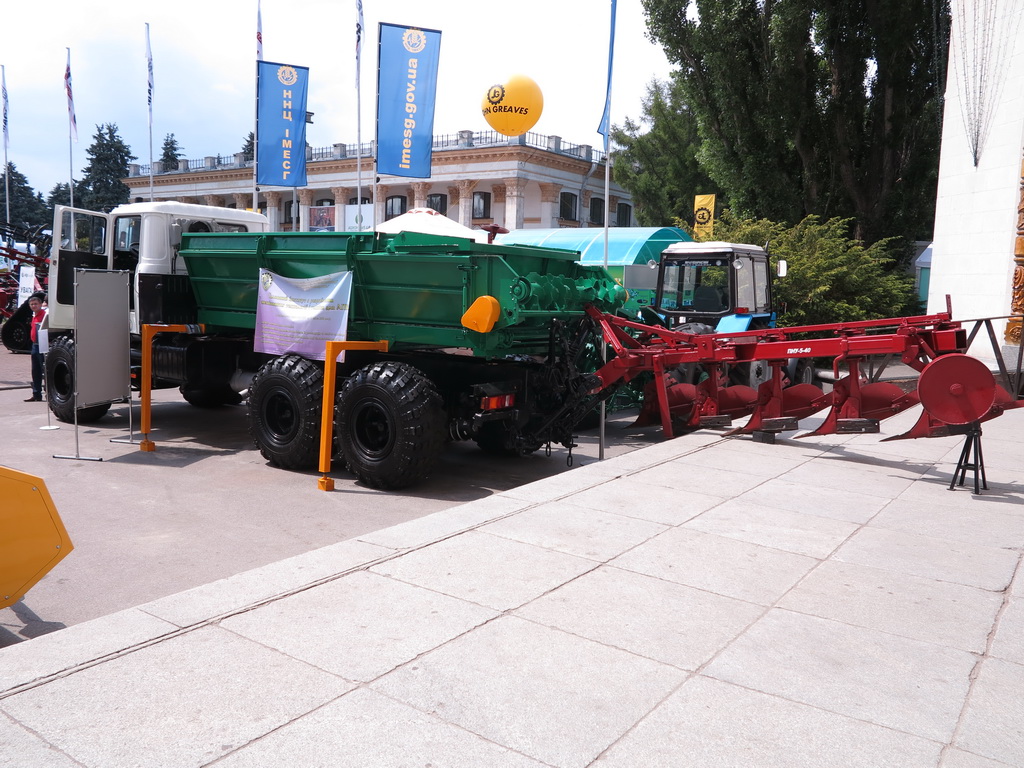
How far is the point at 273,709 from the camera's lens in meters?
3.07

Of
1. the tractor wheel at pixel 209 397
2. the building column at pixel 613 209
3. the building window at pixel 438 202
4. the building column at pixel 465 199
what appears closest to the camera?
the tractor wheel at pixel 209 397

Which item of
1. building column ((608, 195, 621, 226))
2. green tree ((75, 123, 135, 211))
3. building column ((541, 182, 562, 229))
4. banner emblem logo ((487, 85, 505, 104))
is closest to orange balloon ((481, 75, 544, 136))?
banner emblem logo ((487, 85, 505, 104))

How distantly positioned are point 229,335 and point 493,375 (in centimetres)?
413

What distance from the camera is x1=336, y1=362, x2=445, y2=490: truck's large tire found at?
7.36 m

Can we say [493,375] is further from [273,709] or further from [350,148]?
[350,148]

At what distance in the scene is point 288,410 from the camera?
8570mm

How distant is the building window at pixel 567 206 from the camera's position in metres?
48.6

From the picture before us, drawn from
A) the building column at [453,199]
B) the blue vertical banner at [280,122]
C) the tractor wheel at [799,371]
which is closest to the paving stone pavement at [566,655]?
the tractor wheel at [799,371]

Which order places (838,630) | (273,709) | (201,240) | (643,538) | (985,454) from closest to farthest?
(273,709), (838,630), (643,538), (985,454), (201,240)

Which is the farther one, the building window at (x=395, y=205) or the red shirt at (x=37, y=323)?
→ the building window at (x=395, y=205)

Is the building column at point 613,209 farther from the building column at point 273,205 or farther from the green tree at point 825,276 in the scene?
the green tree at point 825,276

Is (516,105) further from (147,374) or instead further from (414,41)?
(147,374)

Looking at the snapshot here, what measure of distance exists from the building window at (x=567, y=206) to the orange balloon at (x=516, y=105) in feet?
92.8

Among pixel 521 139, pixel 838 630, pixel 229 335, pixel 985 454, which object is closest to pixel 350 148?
pixel 521 139
